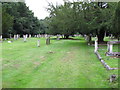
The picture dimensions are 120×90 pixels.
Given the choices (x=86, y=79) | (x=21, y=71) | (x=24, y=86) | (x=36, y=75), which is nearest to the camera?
(x=24, y=86)

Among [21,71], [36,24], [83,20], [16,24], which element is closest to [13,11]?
[16,24]

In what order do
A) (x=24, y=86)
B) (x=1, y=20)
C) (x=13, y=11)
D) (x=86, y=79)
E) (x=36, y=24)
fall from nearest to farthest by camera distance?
(x=24, y=86) < (x=86, y=79) < (x=1, y=20) < (x=13, y=11) < (x=36, y=24)

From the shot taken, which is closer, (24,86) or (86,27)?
(24,86)

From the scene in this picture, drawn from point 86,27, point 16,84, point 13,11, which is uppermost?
point 13,11

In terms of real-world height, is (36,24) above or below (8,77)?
above

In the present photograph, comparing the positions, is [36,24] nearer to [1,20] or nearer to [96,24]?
[1,20]

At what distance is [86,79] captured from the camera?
6414 mm

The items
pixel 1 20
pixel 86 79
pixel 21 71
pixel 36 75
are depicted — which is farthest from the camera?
pixel 1 20

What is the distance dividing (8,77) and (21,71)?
104cm

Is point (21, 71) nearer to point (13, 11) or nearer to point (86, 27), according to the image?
point (86, 27)

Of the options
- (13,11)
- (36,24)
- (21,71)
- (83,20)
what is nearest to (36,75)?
(21,71)

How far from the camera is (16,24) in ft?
147

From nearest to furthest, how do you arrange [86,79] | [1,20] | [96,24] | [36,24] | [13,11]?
[86,79], [96,24], [1,20], [13,11], [36,24]

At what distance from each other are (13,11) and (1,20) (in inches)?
656
